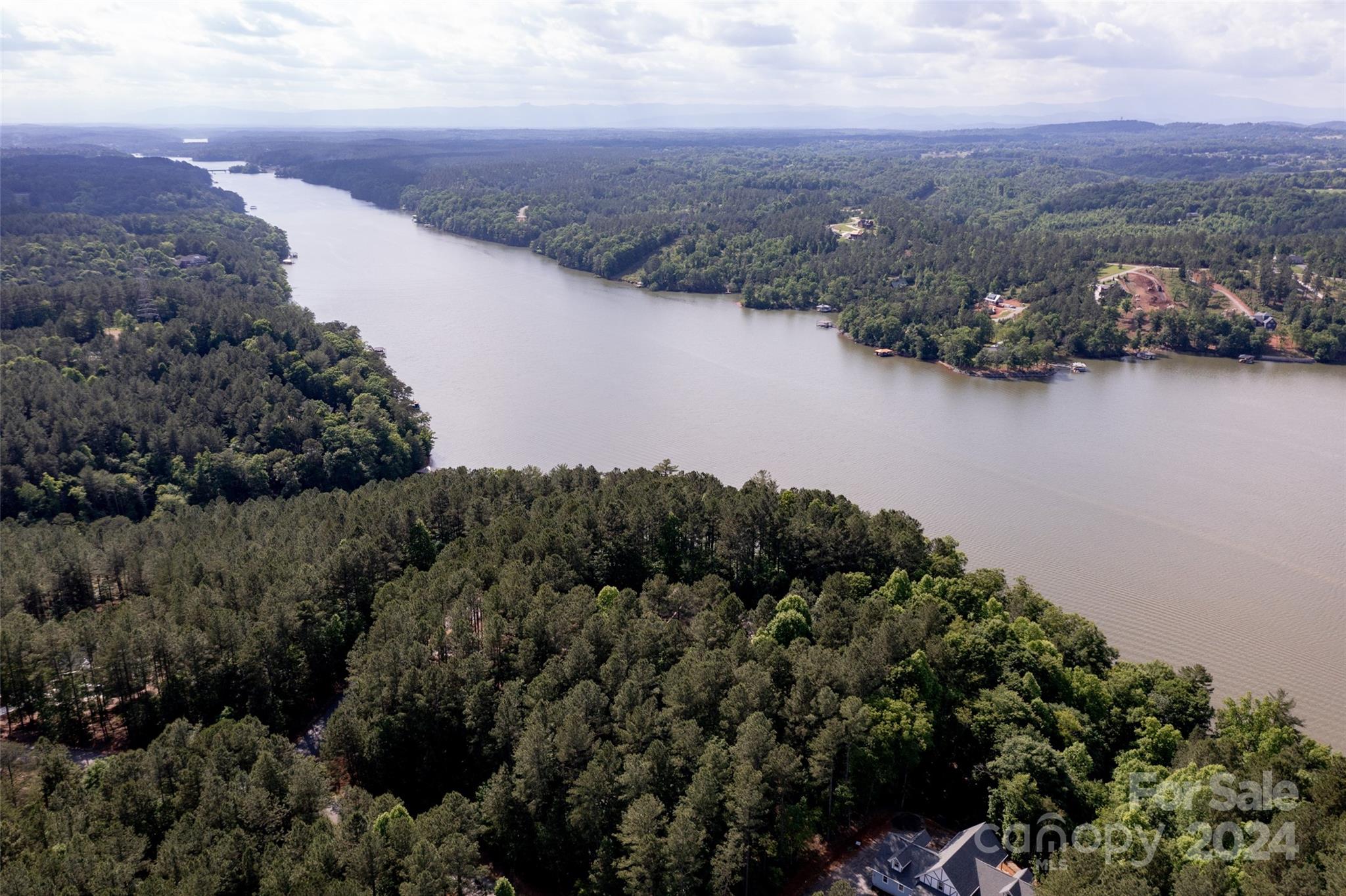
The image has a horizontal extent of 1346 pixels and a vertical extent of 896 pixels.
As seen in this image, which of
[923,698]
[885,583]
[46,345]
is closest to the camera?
[923,698]

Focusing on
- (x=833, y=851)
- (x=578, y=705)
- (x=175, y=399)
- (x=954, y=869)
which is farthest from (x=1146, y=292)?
(x=175, y=399)

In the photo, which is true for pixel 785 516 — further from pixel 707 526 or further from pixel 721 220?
pixel 721 220

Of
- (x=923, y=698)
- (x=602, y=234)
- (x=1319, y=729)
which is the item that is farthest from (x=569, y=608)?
(x=602, y=234)

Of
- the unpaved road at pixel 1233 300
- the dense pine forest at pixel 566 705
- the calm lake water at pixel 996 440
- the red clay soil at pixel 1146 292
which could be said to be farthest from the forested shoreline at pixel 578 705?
the unpaved road at pixel 1233 300

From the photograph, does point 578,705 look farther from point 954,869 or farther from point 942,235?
point 942,235

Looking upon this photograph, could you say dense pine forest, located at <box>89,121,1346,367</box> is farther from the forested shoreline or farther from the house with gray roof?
the house with gray roof
